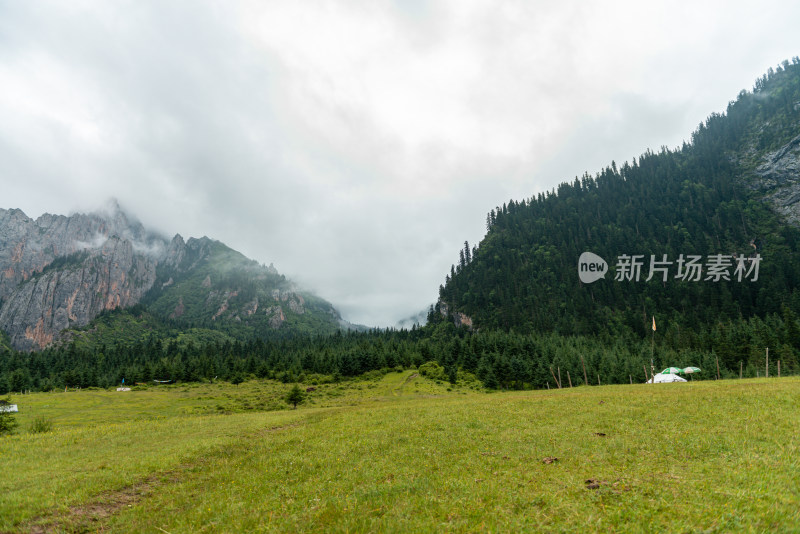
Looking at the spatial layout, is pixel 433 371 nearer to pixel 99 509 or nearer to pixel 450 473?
pixel 450 473

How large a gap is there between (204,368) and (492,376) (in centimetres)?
11281

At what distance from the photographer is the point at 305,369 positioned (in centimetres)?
13838

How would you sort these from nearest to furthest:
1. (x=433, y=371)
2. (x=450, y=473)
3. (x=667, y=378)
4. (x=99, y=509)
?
(x=99, y=509) < (x=450, y=473) < (x=667, y=378) < (x=433, y=371)

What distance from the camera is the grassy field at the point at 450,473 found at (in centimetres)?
1067

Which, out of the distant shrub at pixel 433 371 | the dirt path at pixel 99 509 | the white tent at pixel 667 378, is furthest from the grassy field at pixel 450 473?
the distant shrub at pixel 433 371

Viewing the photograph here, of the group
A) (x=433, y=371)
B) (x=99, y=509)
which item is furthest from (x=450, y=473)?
(x=433, y=371)

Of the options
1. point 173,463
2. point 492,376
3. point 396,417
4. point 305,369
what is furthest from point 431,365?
point 173,463

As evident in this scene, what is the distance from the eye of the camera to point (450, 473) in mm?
15922

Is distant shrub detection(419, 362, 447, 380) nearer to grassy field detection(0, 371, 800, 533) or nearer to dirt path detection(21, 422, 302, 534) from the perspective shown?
grassy field detection(0, 371, 800, 533)

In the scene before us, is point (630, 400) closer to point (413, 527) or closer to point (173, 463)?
point (413, 527)

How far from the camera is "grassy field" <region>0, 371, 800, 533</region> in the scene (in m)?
10.7

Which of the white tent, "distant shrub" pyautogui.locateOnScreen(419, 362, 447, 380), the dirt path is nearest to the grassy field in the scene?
the dirt path

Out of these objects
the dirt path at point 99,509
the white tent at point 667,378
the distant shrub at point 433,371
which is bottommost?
the distant shrub at point 433,371

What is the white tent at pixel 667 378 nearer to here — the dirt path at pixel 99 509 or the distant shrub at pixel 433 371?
the distant shrub at pixel 433 371
